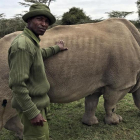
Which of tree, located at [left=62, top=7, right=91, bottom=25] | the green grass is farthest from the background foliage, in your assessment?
the green grass

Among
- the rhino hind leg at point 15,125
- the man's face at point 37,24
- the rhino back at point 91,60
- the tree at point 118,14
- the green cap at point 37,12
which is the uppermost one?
the green cap at point 37,12

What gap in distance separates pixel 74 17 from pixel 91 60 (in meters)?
14.0

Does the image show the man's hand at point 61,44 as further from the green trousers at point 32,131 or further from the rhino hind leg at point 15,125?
the rhino hind leg at point 15,125

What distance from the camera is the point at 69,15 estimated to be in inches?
663

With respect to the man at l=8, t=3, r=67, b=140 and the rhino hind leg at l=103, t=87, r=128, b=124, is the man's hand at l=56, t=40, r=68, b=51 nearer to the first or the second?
the man at l=8, t=3, r=67, b=140

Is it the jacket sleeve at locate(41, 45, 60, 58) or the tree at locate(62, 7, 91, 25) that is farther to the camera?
the tree at locate(62, 7, 91, 25)

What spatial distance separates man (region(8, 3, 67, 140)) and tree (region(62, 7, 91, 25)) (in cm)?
1460

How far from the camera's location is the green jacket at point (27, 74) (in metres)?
1.94

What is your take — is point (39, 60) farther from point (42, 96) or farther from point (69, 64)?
point (69, 64)

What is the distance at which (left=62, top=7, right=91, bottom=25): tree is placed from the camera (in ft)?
54.5

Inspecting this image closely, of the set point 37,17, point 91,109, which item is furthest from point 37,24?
point 91,109

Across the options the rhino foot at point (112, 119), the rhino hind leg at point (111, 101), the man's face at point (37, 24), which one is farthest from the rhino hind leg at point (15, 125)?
the man's face at point (37, 24)

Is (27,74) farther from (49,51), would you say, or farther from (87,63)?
(87,63)

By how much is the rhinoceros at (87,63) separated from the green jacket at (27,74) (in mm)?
687
